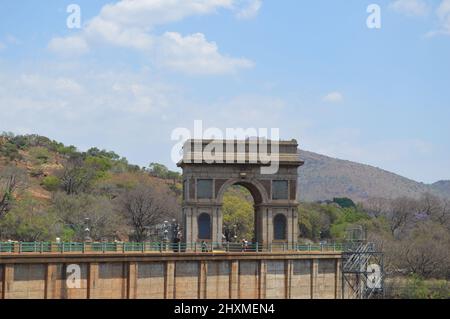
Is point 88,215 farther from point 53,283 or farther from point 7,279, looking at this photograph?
point 7,279

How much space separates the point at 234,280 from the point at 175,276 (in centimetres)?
485

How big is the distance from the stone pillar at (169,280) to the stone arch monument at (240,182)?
7424 mm

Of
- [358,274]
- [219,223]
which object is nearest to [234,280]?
[219,223]

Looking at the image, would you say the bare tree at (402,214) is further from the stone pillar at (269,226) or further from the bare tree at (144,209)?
the stone pillar at (269,226)

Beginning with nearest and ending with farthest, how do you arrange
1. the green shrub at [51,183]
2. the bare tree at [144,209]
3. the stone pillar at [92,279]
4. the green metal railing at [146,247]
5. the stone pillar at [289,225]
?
the green metal railing at [146,247] → the stone pillar at [92,279] → the stone pillar at [289,225] → the bare tree at [144,209] → the green shrub at [51,183]

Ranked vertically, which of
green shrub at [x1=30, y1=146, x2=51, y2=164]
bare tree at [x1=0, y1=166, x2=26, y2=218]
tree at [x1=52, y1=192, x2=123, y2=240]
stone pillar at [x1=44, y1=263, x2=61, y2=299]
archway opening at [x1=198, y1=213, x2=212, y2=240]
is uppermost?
green shrub at [x1=30, y1=146, x2=51, y2=164]

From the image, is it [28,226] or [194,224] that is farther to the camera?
[28,226]

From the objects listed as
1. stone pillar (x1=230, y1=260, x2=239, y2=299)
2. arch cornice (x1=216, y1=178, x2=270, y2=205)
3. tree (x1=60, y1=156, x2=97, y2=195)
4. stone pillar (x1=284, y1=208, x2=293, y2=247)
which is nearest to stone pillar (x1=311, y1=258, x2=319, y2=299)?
stone pillar (x1=284, y1=208, x2=293, y2=247)

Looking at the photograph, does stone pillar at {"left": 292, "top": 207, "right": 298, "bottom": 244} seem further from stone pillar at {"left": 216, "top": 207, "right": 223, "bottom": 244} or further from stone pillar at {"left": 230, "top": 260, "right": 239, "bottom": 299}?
stone pillar at {"left": 230, "top": 260, "right": 239, "bottom": 299}

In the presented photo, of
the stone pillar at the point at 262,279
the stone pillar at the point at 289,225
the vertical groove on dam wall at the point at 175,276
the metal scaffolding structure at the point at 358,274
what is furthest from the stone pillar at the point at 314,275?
the stone pillar at the point at 262,279

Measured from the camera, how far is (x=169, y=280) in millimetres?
57219

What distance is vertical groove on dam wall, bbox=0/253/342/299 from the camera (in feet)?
167

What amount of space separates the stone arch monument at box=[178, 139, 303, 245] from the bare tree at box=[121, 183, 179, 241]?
39.7 metres

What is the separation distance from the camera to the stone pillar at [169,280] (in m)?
57.0
